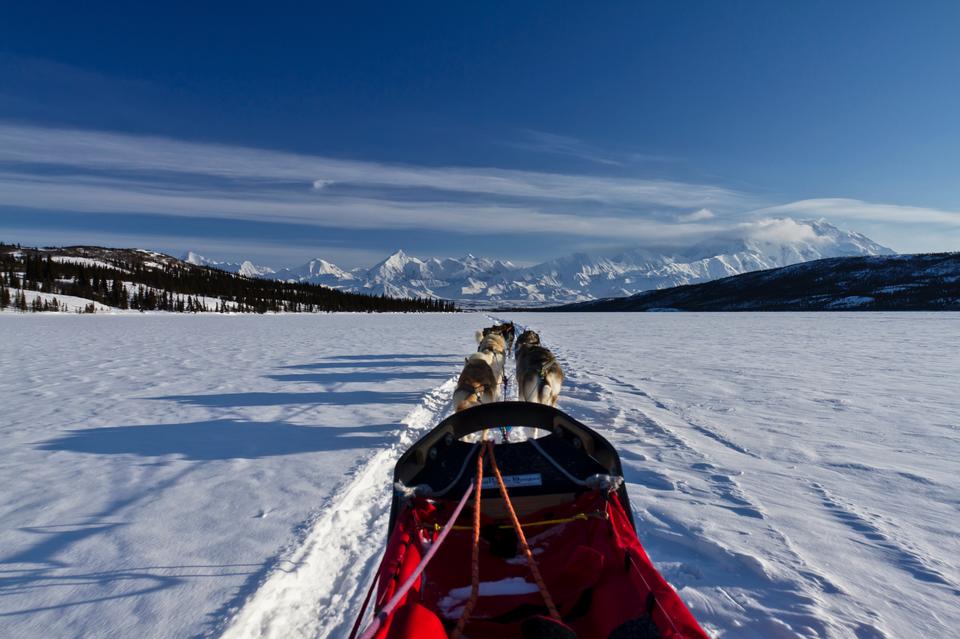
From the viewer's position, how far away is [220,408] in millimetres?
7508

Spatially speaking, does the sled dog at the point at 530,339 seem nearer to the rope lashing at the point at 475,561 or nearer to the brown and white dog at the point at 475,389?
the brown and white dog at the point at 475,389

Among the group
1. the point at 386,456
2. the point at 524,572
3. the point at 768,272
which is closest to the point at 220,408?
the point at 386,456

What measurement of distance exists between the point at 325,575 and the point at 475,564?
4.69ft

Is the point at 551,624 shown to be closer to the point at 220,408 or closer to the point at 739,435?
the point at 739,435

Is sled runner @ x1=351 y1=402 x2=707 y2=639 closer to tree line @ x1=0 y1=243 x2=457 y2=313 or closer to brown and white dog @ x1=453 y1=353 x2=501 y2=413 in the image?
brown and white dog @ x1=453 y1=353 x2=501 y2=413

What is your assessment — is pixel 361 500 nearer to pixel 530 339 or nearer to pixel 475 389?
pixel 475 389

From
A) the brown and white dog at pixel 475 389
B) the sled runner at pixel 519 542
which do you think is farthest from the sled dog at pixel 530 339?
the sled runner at pixel 519 542

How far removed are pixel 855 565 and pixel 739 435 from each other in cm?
293

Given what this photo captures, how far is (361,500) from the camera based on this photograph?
411 centimetres

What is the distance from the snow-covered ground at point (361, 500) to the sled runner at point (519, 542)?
73 centimetres

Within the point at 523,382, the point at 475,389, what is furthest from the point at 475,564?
the point at 523,382

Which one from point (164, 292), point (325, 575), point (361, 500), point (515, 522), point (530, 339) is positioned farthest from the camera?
point (164, 292)

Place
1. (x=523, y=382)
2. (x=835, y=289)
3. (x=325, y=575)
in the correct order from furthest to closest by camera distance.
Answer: (x=835, y=289)
(x=523, y=382)
(x=325, y=575)

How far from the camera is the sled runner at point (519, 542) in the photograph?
184cm
